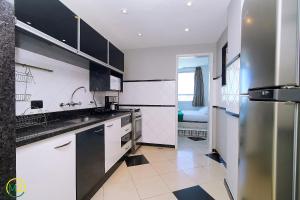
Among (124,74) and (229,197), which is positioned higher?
(124,74)

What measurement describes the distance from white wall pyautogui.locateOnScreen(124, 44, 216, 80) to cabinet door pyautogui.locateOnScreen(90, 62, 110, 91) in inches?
38.8

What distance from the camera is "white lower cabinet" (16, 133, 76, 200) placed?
97 centimetres

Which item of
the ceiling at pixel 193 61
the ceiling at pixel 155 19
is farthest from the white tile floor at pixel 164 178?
the ceiling at pixel 193 61

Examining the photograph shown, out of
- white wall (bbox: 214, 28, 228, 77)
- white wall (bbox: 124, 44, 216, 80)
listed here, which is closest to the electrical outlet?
white wall (bbox: 124, 44, 216, 80)

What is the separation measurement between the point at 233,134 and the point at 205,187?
33.2 inches

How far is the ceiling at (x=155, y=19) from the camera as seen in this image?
189cm

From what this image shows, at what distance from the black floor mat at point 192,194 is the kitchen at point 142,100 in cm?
2

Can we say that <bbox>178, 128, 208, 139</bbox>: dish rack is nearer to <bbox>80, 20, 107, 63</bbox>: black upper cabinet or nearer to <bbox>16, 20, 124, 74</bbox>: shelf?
<bbox>80, 20, 107, 63</bbox>: black upper cabinet

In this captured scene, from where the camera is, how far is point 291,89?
544 millimetres

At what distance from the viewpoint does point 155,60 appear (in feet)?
11.7

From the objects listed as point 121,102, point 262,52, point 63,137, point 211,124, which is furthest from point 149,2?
point 211,124

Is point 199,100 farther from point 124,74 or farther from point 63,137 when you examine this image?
point 63,137

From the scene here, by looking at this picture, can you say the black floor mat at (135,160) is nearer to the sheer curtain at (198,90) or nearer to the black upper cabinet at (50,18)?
the black upper cabinet at (50,18)

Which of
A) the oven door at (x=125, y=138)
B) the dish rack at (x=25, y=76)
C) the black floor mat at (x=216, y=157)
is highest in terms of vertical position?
the dish rack at (x=25, y=76)
